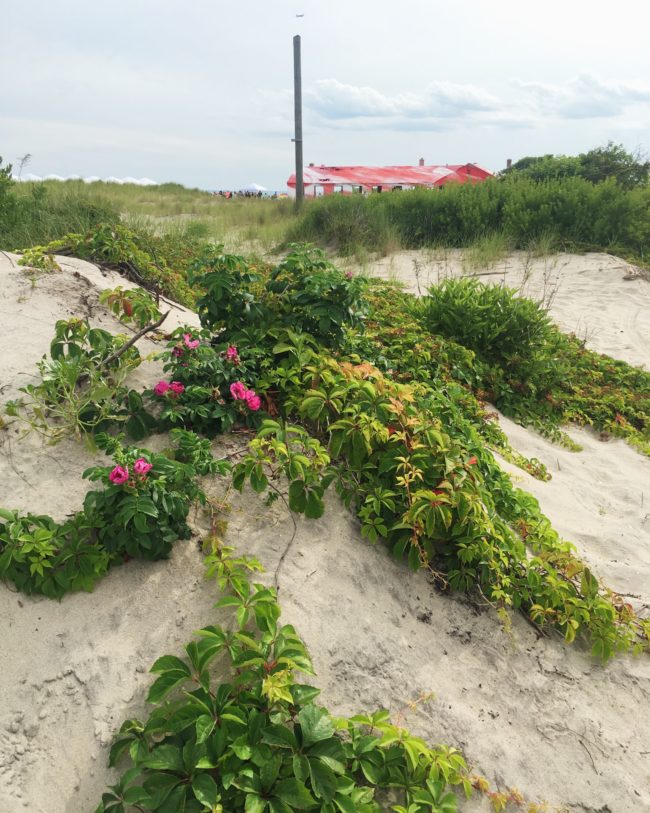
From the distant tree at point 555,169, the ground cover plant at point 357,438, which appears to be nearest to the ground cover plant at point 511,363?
the ground cover plant at point 357,438

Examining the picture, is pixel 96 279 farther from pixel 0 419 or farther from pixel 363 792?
pixel 363 792

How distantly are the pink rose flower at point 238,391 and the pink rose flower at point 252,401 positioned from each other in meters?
0.03

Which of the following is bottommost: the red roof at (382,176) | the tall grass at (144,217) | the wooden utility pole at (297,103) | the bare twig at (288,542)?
the bare twig at (288,542)

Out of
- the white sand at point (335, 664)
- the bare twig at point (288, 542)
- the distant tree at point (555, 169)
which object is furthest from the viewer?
the distant tree at point (555, 169)

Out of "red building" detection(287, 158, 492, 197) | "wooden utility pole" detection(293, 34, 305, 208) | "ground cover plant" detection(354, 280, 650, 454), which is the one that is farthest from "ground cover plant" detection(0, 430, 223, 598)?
"red building" detection(287, 158, 492, 197)

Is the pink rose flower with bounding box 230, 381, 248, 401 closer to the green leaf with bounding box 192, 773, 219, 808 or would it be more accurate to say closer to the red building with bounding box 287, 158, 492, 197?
the green leaf with bounding box 192, 773, 219, 808

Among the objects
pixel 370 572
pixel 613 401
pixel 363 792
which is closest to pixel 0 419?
pixel 370 572

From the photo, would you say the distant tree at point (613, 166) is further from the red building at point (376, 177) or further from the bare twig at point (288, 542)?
the bare twig at point (288, 542)

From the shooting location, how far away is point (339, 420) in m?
3.02

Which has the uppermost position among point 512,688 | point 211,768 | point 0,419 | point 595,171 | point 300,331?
point 595,171

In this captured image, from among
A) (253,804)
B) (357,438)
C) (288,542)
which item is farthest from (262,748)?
(357,438)

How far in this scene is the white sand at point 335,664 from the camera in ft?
7.13

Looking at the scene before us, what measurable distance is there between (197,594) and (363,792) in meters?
0.99

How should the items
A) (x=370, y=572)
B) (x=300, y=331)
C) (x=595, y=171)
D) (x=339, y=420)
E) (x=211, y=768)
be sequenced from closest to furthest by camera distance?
1. (x=211, y=768)
2. (x=370, y=572)
3. (x=339, y=420)
4. (x=300, y=331)
5. (x=595, y=171)
